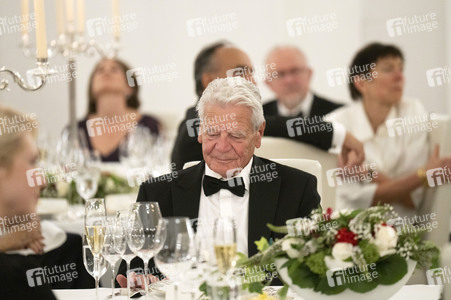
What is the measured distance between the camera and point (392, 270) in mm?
2348

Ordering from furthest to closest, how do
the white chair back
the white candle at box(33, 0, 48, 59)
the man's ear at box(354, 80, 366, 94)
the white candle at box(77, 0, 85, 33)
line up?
the man's ear at box(354, 80, 366, 94), the white candle at box(77, 0, 85, 33), the white chair back, the white candle at box(33, 0, 48, 59)

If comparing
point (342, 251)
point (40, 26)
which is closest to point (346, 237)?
point (342, 251)

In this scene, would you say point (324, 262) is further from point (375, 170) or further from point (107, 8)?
point (107, 8)

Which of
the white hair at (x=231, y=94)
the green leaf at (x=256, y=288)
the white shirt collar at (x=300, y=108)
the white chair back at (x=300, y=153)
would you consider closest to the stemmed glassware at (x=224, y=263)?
the green leaf at (x=256, y=288)

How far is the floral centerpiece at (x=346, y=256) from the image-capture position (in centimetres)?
231

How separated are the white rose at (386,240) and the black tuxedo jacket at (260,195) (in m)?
1.06

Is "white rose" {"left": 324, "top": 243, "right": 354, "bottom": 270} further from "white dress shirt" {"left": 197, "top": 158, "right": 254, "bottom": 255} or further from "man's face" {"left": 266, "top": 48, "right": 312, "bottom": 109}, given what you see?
"man's face" {"left": 266, "top": 48, "right": 312, "bottom": 109}

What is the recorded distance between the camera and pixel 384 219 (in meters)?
2.40

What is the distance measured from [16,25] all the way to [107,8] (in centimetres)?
111

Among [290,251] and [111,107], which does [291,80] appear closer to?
[111,107]

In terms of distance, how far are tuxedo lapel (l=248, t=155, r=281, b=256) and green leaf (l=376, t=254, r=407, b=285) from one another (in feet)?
3.33

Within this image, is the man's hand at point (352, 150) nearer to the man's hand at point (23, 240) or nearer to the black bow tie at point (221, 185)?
the black bow tie at point (221, 185)

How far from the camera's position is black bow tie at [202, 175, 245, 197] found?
3379 millimetres

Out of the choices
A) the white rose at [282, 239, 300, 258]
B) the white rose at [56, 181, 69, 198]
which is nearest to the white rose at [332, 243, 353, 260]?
the white rose at [282, 239, 300, 258]
